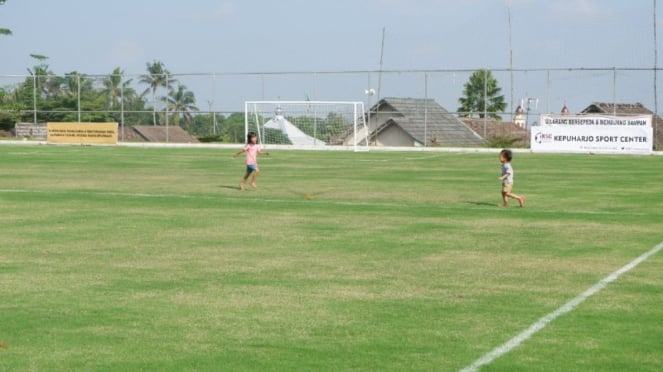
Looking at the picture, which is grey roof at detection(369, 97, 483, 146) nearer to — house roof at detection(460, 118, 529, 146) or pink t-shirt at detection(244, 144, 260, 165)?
house roof at detection(460, 118, 529, 146)

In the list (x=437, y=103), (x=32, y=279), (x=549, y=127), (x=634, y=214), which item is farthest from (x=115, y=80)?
(x=32, y=279)

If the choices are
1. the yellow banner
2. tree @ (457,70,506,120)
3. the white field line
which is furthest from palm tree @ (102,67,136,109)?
the white field line

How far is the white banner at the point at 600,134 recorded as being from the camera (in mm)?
52812

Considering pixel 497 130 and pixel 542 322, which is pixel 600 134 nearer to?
pixel 497 130

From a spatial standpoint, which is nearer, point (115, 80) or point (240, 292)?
point (240, 292)

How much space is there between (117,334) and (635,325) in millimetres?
4692

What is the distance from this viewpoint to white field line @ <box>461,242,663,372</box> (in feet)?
28.6

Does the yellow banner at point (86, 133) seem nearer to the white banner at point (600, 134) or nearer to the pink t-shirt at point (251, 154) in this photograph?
the white banner at point (600, 134)

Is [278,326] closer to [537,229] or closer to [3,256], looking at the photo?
[3,256]

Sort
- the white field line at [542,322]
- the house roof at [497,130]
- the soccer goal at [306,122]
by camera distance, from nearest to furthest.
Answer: the white field line at [542,322] < the house roof at [497,130] < the soccer goal at [306,122]

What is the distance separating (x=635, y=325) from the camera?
10.2 m

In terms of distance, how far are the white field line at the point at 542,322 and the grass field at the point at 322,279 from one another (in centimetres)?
8

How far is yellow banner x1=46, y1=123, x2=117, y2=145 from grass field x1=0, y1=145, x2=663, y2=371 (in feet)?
126

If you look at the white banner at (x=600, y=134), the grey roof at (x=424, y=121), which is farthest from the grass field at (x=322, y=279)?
the grey roof at (x=424, y=121)
